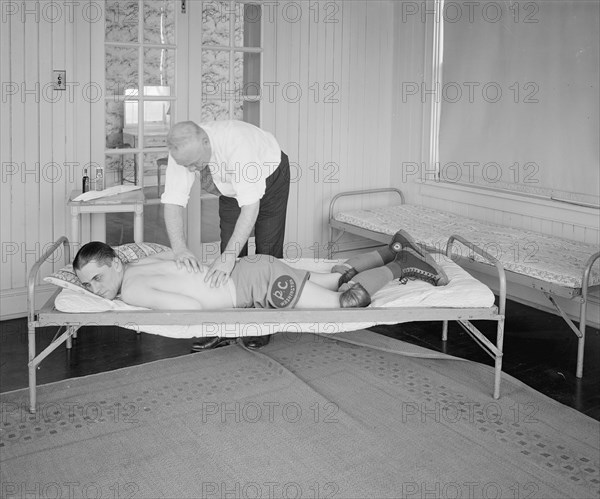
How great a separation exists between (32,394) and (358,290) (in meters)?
1.51

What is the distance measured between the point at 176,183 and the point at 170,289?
592mm

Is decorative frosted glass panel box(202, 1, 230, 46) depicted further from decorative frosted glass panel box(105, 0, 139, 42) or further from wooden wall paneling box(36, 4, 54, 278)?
wooden wall paneling box(36, 4, 54, 278)

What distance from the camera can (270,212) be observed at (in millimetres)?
4500

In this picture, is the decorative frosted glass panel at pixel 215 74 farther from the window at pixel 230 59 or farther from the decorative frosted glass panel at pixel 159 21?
the decorative frosted glass panel at pixel 159 21

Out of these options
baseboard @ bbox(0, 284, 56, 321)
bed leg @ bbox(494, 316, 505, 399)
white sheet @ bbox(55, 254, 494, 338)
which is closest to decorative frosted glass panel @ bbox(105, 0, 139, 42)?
baseboard @ bbox(0, 284, 56, 321)

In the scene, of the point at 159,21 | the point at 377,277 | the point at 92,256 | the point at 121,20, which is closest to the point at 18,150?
the point at 121,20

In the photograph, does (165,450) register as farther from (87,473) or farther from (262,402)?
(262,402)

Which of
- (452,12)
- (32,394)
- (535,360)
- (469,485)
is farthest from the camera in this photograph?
(452,12)

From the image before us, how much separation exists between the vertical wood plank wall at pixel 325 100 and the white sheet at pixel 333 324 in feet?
7.32

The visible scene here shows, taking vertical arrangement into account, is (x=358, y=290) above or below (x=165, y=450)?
above

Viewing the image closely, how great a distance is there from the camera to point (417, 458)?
3309 mm

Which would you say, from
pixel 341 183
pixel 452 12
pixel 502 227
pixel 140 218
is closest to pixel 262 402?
pixel 140 218

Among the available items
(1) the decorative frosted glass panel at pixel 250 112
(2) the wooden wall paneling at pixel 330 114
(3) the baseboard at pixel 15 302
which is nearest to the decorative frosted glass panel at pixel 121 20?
(1) the decorative frosted glass panel at pixel 250 112

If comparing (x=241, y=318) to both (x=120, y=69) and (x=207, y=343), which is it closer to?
(x=207, y=343)
